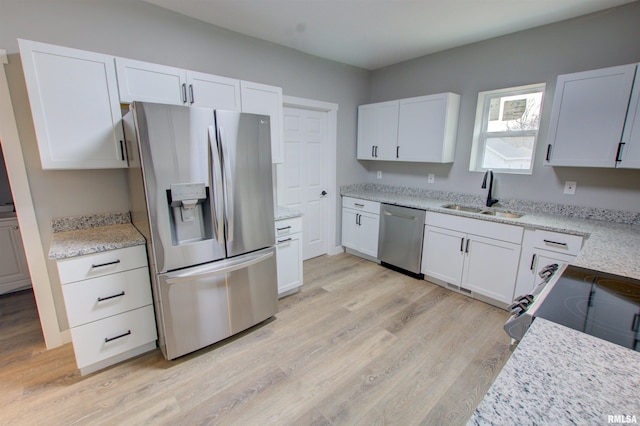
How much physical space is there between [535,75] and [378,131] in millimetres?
1719

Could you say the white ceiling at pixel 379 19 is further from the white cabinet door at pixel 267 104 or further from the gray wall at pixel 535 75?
the white cabinet door at pixel 267 104

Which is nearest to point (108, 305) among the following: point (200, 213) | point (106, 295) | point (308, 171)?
point (106, 295)

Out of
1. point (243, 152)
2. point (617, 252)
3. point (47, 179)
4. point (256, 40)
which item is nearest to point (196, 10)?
point (256, 40)

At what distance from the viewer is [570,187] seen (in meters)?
2.65

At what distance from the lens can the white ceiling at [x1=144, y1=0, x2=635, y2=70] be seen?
2283 mm

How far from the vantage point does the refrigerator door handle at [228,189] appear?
1940 millimetres

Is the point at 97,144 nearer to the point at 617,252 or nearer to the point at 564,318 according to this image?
the point at 564,318

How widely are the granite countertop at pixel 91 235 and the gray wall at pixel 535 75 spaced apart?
129 inches

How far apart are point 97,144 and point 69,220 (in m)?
0.68

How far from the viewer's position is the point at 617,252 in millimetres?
1679

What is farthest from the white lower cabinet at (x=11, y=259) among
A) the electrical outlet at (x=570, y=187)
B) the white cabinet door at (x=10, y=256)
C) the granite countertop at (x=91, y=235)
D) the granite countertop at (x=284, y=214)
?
the electrical outlet at (x=570, y=187)

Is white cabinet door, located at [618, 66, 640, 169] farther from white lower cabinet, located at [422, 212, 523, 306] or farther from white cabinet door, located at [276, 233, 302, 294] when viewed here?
white cabinet door, located at [276, 233, 302, 294]

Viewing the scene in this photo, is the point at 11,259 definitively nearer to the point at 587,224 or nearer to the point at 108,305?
the point at 108,305

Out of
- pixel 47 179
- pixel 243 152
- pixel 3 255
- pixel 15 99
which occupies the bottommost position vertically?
pixel 3 255
